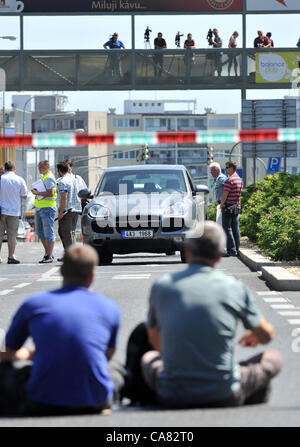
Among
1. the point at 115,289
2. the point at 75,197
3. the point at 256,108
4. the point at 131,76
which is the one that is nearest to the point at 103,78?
the point at 131,76

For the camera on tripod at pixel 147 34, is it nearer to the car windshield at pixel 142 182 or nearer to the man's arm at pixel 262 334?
the car windshield at pixel 142 182

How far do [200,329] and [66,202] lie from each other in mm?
14638

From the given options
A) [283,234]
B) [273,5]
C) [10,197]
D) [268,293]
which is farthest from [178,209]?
[273,5]

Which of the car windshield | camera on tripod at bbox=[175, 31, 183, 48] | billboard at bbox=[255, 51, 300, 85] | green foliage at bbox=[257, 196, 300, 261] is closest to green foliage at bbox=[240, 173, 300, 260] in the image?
green foliage at bbox=[257, 196, 300, 261]

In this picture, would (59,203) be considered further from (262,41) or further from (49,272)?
(262,41)

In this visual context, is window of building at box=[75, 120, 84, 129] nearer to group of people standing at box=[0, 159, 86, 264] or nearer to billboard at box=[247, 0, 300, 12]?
billboard at box=[247, 0, 300, 12]

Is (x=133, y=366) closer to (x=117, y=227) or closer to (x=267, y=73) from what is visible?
(x=117, y=227)

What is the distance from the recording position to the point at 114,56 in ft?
128

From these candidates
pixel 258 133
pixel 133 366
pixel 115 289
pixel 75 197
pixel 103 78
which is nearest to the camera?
pixel 133 366

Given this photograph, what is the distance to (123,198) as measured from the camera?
20.4 metres

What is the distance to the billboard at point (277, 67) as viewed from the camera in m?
39.6

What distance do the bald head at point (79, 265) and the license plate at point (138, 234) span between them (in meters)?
13.1
